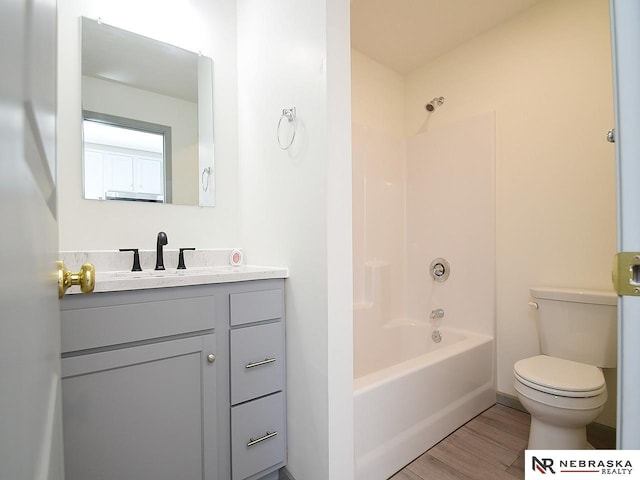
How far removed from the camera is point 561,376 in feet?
4.90

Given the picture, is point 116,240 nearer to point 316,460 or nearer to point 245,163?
point 245,163

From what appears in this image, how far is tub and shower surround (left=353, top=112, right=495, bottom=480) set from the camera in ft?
6.57

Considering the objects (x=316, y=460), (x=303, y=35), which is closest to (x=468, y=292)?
(x=316, y=460)

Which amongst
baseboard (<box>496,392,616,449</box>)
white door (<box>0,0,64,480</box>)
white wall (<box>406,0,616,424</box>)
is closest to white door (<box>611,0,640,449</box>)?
white door (<box>0,0,64,480</box>)

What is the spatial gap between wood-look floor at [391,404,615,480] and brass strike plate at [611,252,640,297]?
4.59ft

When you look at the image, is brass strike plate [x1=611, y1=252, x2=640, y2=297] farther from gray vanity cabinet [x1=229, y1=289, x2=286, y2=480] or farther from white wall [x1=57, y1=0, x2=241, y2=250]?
white wall [x1=57, y1=0, x2=241, y2=250]

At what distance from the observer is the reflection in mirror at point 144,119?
156 centimetres

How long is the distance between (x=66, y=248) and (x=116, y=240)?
0.66 ft

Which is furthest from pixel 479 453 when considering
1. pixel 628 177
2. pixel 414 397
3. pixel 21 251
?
pixel 21 251

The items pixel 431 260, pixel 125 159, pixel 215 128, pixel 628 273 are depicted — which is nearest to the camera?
pixel 628 273

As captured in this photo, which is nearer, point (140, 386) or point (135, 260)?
point (140, 386)

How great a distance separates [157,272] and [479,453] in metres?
1.91

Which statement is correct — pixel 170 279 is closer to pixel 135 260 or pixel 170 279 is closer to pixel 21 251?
pixel 135 260

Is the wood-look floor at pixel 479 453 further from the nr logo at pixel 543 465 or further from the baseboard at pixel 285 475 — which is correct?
the nr logo at pixel 543 465
